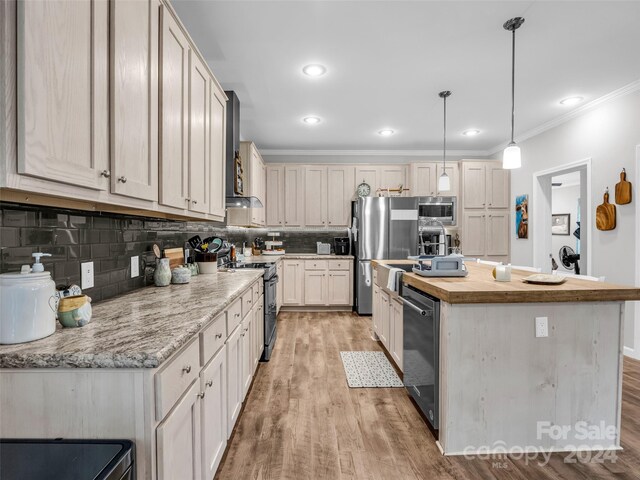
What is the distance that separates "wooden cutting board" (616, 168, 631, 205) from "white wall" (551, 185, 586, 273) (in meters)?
5.20

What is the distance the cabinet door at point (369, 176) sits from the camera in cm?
557

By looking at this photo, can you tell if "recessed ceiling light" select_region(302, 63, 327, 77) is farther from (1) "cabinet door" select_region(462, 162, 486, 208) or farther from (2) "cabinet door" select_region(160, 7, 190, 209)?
(1) "cabinet door" select_region(462, 162, 486, 208)

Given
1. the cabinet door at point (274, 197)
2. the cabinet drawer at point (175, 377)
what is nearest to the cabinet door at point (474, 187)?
the cabinet door at point (274, 197)


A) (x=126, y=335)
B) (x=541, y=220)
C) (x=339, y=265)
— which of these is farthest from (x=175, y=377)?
(x=541, y=220)

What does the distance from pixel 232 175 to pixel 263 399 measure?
2079 mm

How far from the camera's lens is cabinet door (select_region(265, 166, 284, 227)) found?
Answer: 555 centimetres

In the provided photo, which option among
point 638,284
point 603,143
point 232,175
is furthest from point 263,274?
point 603,143

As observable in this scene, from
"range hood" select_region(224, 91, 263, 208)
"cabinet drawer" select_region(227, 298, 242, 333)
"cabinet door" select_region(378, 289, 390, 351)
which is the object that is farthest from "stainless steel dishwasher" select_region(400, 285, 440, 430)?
"range hood" select_region(224, 91, 263, 208)

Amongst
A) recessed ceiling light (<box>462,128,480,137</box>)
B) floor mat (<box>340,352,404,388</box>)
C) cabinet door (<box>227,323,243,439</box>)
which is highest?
recessed ceiling light (<box>462,128,480,137</box>)

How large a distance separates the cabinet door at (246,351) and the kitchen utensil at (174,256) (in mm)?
683

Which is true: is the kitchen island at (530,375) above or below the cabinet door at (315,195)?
below

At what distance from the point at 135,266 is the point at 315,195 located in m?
3.83

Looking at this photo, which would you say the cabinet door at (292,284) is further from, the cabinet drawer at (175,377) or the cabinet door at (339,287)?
the cabinet drawer at (175,377)

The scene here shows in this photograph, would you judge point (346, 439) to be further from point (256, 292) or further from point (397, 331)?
point (256, 292)
